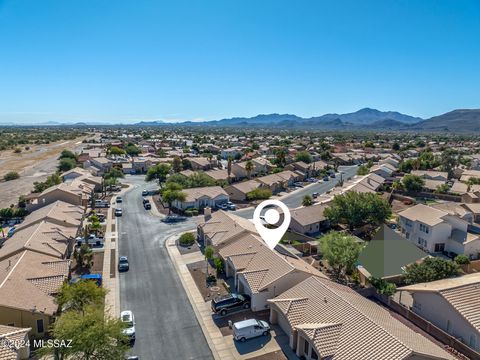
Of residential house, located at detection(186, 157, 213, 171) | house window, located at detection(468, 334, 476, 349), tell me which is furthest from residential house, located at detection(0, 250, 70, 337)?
residential house, located at detection(186, 157, 213, 171)

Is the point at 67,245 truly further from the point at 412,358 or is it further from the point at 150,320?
the point at 412,358

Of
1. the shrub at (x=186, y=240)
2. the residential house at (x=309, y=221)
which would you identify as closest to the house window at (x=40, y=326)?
the shrub at (x=186, y=240)

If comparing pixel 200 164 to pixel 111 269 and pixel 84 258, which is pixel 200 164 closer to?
pixel 84 258

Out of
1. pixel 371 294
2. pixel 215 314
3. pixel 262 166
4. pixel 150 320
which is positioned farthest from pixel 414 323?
pixel 262 166

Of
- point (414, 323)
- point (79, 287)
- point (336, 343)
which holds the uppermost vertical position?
point (79, 287)

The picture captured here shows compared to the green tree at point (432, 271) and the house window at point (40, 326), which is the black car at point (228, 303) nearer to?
the house window at point (40, 326)
